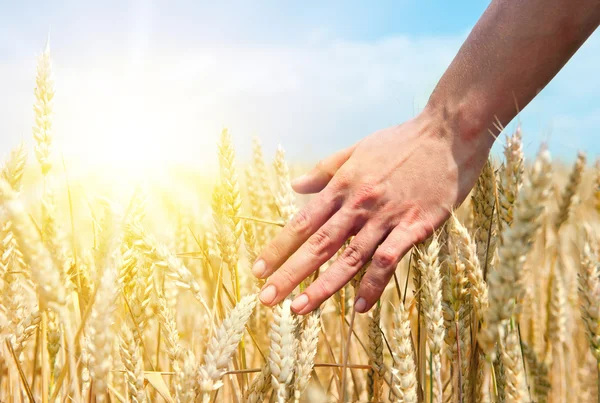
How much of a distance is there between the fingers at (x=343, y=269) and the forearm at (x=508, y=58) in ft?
1.23

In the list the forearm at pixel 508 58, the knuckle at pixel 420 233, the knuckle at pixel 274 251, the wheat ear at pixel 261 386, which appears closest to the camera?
the wheat ear at pixel 261 386

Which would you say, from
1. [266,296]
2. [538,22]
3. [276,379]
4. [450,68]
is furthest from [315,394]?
[538,22]

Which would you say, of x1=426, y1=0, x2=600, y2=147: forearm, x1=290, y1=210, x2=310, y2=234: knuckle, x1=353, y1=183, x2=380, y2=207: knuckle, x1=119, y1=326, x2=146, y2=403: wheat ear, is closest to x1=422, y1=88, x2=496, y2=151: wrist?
x1=426, y1=0, x2=600, y2=147: forearm

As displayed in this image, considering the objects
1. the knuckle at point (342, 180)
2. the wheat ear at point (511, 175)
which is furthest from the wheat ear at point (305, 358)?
the knuckle at point (342, 180)

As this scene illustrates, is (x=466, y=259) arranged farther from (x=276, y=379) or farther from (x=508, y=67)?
(x=508, y=67)

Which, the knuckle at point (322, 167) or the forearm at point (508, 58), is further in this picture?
the knuckle at point (322, 167)

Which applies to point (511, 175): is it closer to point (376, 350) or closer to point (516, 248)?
point (516, 248)

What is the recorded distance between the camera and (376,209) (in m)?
1.40

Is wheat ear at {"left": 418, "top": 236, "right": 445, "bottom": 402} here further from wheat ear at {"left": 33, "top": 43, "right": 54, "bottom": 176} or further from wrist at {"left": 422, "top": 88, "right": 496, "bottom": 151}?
wheat ear at {"left": 33, "top": 43, "right": 54, "bottom": 176}

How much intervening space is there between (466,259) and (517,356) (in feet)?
0.58

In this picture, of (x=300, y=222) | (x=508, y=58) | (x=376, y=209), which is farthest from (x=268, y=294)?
(x=508, y=58)

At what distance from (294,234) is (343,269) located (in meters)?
0.20

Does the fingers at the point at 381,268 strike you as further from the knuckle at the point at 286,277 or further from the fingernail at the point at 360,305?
the knuckle at the point at 286,277

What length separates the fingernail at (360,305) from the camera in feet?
4.11
